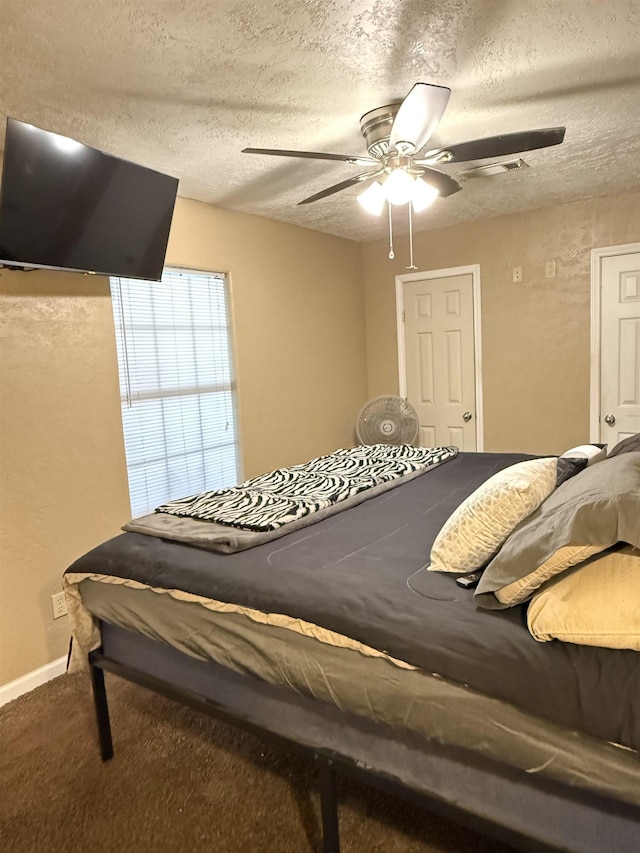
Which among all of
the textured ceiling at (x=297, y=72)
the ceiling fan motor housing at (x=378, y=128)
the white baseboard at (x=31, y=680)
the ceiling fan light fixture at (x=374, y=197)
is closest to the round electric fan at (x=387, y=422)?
the textured ceiling at (x=297, y=72)

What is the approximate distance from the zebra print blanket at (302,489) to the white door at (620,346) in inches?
52.2

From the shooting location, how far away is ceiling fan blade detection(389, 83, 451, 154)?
5.59 feet

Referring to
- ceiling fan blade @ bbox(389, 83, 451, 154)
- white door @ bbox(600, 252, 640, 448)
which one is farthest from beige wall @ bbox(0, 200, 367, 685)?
white door @ bbox(600, 252, 640, 448)

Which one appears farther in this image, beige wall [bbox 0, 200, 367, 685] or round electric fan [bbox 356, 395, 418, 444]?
round electric fan [bbox 356, 395, 418, 444]

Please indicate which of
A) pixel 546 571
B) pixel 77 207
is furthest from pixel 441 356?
pixel 546 571

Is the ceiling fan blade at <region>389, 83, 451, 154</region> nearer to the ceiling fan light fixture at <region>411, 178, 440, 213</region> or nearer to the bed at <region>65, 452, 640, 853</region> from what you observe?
the ceiling fan light fixture at <region>411, 178, 440, 213</region>

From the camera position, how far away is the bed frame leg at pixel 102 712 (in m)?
2.00

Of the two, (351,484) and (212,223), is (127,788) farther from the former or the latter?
(212,223)

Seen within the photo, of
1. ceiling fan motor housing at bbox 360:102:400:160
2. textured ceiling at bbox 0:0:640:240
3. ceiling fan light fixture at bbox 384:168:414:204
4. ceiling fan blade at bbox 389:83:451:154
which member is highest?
textured ceiling at bbox 0:0:640:240

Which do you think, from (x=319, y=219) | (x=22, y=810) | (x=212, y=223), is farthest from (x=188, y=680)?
(x=319, y=219)

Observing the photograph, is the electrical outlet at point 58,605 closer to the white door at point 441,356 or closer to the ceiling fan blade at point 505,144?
the ceiling fan blade at point 505,144

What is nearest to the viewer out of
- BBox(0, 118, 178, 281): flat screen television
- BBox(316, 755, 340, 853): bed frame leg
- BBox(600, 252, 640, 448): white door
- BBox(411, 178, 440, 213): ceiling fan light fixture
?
BBox(316, 755, 340, 853): bed frame leg

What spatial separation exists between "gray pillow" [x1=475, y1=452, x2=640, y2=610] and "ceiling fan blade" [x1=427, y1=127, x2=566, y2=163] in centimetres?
115

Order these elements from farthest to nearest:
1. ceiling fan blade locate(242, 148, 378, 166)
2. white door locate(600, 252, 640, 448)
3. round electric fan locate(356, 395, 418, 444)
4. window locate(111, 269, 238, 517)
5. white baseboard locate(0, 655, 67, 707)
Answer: round electric fan locate(356, 395, 418, 444), white door locate(600, 252, 640, 448), window locate(111, 269, 238, 517), white baseboard locate(0, 655, 67, 707), ceiling fan blade locate(242, 148, 378, 166)
